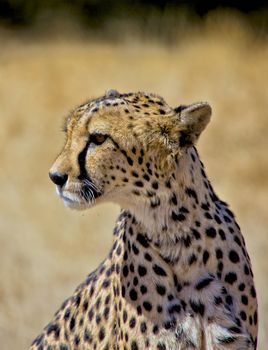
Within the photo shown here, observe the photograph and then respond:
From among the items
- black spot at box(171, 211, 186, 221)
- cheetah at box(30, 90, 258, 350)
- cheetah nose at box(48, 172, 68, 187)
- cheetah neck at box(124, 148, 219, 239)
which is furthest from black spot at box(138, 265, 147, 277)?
cheetah nose at box(48, 172, 68, 187)

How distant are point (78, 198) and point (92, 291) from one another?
0.64 meters

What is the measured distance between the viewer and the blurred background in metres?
10.3

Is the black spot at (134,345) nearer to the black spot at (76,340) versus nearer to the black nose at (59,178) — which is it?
the black spot at (76,340)

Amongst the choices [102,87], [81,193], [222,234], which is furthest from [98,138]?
[102,87]

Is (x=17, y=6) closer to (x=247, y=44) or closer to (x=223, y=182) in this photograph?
(x=247, y=44)

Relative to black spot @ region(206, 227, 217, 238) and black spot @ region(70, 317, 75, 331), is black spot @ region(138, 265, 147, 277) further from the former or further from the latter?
black spot @ region(70, 317, 75, 331)

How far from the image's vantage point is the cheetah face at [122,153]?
493 centimetres

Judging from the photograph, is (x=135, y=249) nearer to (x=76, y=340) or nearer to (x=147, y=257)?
(x=147, y=257)

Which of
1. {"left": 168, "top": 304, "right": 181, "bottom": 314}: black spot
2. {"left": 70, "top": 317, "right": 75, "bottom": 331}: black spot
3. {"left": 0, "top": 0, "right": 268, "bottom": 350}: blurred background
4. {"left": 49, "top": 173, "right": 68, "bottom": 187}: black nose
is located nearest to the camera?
{"left": 49, "top": 173, "right": 68, "bottom": 187}: black nose

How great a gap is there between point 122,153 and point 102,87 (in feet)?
25.5

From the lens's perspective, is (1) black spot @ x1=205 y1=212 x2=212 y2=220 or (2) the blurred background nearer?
(1) black spot @ x1=205 y1=212 x2=212 y2=220

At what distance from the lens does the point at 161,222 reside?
503 centimetres

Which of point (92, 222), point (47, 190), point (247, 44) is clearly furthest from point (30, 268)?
point (247, 44)

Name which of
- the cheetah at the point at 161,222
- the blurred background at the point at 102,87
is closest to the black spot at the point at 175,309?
the cheetah at the point at 161,222
